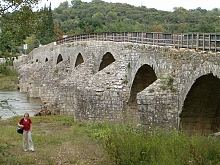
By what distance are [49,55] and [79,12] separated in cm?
9894

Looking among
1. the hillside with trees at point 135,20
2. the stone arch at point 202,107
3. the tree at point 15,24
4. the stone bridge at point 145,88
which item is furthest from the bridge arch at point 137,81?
the hillside with trees at point 135,20

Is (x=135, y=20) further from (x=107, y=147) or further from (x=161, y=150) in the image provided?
(x=161, y=150)

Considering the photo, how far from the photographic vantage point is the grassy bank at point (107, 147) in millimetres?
8422

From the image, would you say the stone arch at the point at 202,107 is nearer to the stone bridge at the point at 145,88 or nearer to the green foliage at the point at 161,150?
the stone bridge at the point at 145,88

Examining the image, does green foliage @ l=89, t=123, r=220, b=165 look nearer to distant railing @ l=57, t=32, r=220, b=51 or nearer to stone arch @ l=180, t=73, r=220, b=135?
stone arch @ l=180, t=73, r=220, b=135

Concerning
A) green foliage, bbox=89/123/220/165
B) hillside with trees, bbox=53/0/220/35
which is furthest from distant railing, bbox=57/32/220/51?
hillside with trees, bbox=53/0/220/35

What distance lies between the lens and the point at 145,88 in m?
16.9

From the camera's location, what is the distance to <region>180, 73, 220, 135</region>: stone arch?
1244 cm

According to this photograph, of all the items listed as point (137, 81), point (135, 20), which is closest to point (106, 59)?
point (137, 81)

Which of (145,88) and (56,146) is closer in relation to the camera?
(56,146)

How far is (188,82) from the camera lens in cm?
1257

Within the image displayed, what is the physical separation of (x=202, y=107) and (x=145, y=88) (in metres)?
3.84

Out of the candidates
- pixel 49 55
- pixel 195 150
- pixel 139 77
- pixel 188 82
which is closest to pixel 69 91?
pixel 139 77

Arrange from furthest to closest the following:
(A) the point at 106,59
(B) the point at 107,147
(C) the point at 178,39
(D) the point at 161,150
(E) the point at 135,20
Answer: (E) the point at 135,20, (A) the point at 106,59, (C) the point at 178,39, (B) the point at 107,147, (D) the point at 161,150
